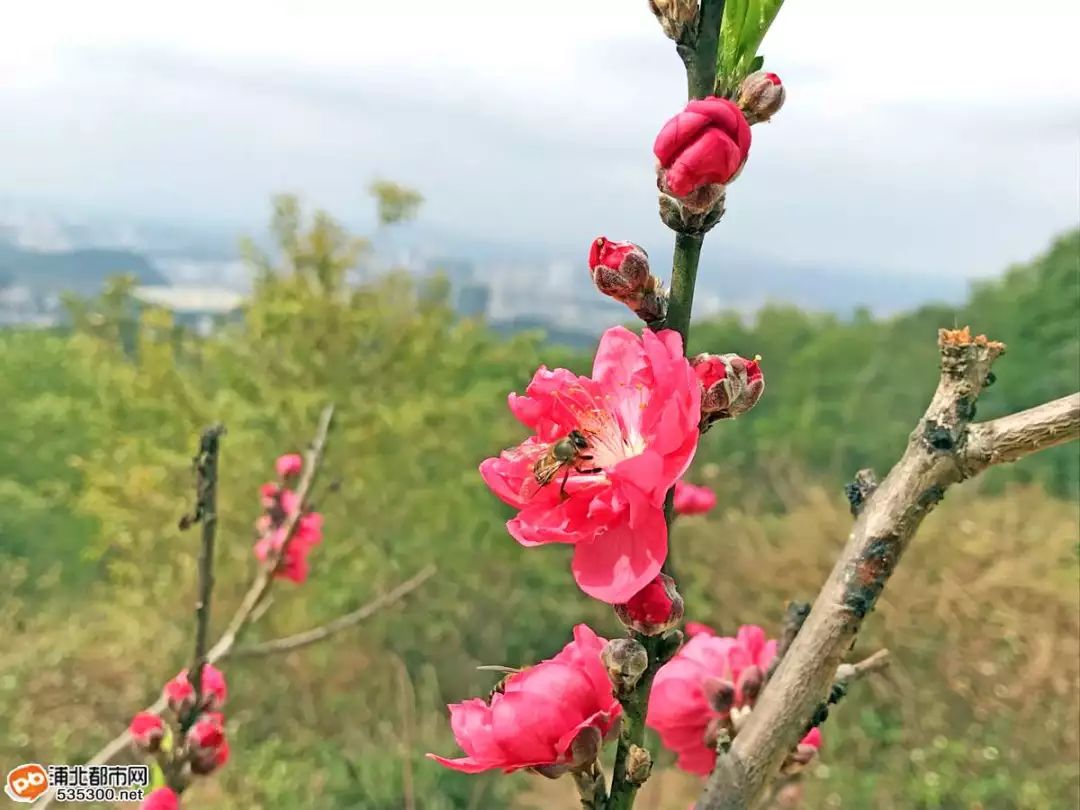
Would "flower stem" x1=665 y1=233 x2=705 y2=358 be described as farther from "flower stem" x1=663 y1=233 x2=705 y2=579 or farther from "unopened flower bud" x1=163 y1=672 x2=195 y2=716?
"unopened flower bud" x1=163 y1=672 x2=195 y2=716

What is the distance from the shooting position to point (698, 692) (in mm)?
360

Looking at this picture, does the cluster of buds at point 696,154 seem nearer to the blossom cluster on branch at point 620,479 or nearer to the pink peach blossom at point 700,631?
the blossom cluster on branch at point 620,479

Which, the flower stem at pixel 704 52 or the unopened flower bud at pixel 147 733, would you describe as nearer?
the flower stem at pixel 704 52

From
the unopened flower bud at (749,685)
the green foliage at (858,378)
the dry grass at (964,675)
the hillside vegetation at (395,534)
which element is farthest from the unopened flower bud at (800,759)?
the hillside vegetation at (395,534)

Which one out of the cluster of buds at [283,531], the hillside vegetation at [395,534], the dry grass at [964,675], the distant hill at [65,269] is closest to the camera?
the cluster of buds at [283,531]

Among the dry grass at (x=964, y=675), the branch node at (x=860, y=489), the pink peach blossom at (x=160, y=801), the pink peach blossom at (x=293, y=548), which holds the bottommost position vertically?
the dry grass at (x=964, y=675)

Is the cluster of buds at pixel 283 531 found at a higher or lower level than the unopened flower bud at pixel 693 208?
lower

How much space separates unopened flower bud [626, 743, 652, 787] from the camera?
0.20 metres

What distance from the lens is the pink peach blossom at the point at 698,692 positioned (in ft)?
1.17

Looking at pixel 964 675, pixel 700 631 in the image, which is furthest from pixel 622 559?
pixel 964 675

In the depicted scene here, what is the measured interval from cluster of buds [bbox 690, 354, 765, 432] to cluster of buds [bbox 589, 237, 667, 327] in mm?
17

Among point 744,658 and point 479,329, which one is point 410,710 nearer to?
point 479,329

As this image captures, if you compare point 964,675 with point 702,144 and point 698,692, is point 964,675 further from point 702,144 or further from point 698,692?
point 702,144

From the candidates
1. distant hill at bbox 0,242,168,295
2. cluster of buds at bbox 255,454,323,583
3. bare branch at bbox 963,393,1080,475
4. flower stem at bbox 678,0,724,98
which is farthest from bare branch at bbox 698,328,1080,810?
distant hill at bbox 0,242,168,295
